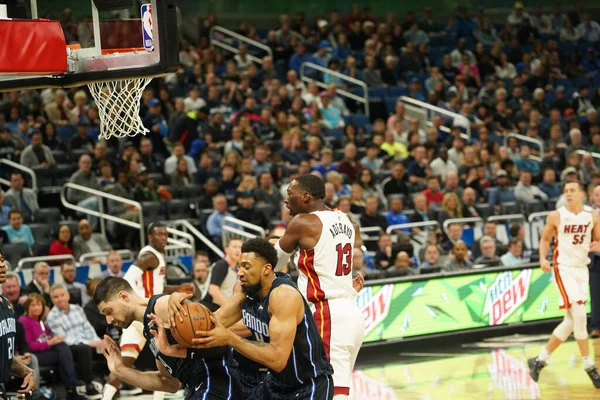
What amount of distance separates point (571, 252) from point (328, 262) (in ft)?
14.6

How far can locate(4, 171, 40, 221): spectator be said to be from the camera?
13.7m

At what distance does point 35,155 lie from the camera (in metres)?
14.8

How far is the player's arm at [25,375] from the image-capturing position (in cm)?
705

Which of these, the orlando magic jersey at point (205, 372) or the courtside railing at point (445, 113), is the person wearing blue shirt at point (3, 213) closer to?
the orlando magic jersey at point (205, 372)

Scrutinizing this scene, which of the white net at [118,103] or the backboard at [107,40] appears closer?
the backboard at [107,40]

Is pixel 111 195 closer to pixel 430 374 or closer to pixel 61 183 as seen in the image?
pixel 61 183

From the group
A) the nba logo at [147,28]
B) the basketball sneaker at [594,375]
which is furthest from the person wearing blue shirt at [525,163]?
the nba logo at [147,28]

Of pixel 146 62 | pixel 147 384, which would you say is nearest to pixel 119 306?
pixel 147 384

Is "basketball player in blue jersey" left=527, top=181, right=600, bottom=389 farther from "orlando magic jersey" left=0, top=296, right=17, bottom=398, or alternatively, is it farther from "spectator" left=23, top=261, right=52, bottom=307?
"orlando magic jersey" left=0, top=296, right=17, bottom=398

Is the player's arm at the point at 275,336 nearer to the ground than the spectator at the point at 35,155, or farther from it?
farther from it

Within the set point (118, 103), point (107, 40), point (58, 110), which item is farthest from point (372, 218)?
point (107, 40)

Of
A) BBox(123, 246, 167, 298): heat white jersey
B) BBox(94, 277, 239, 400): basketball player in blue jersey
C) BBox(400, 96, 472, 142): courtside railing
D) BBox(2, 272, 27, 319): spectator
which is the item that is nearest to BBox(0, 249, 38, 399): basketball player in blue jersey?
BBox(94, 277, 239, 400): basketball player in blue jersey

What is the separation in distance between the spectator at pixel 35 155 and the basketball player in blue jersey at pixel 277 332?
9.06m

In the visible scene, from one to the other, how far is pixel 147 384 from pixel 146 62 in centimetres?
230
